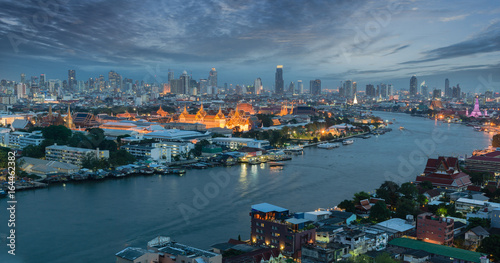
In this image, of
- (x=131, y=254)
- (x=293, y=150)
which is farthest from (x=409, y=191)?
(x=293, y=150)

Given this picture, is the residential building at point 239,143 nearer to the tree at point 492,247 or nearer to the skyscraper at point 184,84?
the tree at point 492,247

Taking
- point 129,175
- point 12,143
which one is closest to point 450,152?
point 129,175

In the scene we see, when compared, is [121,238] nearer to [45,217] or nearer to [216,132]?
[45,217]

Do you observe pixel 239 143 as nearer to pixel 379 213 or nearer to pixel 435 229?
pixel 379 213

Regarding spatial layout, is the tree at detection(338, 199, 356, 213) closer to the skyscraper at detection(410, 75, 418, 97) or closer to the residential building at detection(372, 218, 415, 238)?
the residential building at detection(372, 218, 415, 238)

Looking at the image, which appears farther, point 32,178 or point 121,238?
point 32,178

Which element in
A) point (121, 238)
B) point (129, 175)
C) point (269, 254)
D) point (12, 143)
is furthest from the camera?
point (12, 143)
